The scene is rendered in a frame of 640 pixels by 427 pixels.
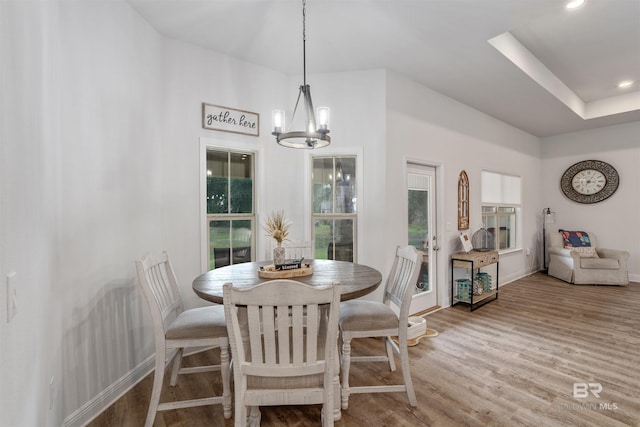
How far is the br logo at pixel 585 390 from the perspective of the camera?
2.25 m

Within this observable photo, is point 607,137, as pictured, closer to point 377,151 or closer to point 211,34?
point 377,151

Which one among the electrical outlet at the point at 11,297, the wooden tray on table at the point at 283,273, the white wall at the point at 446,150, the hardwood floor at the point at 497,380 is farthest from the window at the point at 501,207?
the electrical outlet at the point at 11,297

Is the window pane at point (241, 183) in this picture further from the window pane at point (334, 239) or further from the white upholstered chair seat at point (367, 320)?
the white upholstered chair seat at point (367, 320)

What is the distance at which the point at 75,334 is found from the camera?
1980mm

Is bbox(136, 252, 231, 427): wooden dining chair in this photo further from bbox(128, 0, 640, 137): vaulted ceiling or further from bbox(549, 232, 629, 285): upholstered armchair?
bbox(549, 232, 629, 285): upholstered armchair

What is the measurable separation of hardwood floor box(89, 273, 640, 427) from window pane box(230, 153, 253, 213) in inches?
65.1

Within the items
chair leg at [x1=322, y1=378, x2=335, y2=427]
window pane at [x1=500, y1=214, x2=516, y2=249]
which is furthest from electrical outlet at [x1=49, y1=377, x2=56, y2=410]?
window pane at [x1=500, y1=214, x2=516, y2=249]

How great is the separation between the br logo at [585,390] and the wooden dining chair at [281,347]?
1979 millimetres

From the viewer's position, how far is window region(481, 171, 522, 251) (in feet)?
17.3

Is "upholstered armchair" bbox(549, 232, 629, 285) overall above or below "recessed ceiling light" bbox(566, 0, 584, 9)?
below

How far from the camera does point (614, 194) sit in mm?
5949

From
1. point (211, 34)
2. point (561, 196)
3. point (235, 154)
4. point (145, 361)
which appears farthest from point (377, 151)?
point (561, 196)

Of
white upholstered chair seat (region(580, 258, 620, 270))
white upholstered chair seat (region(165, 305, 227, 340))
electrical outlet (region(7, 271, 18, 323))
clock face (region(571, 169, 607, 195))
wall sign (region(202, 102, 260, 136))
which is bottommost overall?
white upholstered chair seat (region(580, 258, 620, 270))

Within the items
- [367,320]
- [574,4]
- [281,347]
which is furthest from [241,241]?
[574,4]
